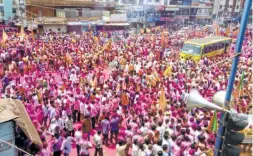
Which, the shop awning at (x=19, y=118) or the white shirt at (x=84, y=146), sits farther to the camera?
the white shirt at (x=84, y=146)

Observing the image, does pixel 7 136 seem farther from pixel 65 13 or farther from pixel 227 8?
pixel 227 8

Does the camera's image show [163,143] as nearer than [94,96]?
Yes

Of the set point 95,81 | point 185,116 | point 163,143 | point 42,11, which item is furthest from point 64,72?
point 42,11

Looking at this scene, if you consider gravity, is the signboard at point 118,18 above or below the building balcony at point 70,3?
below

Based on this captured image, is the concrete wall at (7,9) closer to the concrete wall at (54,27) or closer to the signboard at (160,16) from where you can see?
the concrete wall at (54,27)

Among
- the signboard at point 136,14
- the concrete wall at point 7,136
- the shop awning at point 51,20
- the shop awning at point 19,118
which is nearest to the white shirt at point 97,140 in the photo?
the shop awning at point 19,118

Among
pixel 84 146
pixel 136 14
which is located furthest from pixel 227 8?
pixel 84 146

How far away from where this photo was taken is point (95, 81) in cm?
1273

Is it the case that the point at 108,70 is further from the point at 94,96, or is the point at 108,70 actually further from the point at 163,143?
the point at 163,143

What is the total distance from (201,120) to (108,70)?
9.41 metres

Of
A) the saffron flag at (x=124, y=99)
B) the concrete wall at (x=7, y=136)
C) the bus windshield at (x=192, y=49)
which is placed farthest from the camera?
the bus windshield at (x=192, y=49)

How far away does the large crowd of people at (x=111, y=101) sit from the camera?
6.91 m

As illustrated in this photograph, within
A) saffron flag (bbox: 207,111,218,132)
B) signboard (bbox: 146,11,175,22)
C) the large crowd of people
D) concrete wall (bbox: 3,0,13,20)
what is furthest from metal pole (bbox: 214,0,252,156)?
signboard (bbox: 146,11,175,22)

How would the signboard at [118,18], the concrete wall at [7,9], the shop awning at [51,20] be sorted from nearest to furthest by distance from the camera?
the shop awning at [51,20] < the concrete wall at [7,9] < the signboard at [118,18]
